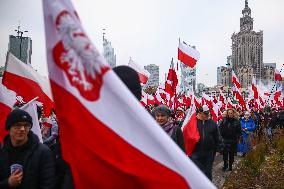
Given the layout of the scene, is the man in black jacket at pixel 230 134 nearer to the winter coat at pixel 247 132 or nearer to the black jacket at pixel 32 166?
the winter coat at pixel 247 132

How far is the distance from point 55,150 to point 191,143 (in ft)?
11.0

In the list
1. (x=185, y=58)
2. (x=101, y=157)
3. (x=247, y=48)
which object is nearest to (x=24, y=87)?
(x=101, y=157)

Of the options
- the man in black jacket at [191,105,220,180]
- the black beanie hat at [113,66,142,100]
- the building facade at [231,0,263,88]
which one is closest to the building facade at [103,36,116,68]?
the man in black jacket at [191,105,220,180]

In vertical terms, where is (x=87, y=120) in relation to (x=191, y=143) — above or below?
above

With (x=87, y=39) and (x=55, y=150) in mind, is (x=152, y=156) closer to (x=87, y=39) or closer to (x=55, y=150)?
(x=87, y=39)

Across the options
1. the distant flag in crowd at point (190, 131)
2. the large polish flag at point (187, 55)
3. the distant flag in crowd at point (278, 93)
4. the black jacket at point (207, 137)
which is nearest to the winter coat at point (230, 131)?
the large polish flag at point (187, 55)

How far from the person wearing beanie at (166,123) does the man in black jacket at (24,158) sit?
1.95 meters

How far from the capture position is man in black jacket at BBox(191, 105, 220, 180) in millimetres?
7562

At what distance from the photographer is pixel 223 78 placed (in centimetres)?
15162

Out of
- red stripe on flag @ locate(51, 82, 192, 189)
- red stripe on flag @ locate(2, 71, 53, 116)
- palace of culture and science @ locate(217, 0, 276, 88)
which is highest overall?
palace of culture and science @ locate(217, 0, 276, 88)

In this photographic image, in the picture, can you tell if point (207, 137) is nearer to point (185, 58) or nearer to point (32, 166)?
point (185, 58)

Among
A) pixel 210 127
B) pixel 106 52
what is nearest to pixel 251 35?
pixel 106 52

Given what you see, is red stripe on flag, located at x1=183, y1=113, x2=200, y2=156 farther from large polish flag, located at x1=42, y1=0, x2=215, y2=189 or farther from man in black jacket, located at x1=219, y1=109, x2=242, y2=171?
large polish flag, located at x1=42, y1=0, x2=215, y2=189

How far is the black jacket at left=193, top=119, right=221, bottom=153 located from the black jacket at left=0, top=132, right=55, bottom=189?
15.3 ft
